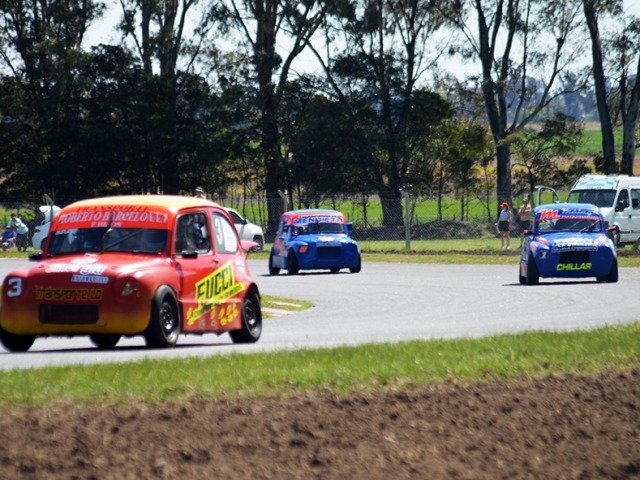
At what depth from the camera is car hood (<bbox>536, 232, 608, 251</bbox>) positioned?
25875 millimetres

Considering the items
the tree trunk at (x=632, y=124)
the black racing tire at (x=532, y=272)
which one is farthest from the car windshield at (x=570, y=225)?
the tree trunk at (x=632, y=124)

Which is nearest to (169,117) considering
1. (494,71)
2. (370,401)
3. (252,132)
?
(252,132)

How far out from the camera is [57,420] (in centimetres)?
859

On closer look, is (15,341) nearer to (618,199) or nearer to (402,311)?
(402,311)

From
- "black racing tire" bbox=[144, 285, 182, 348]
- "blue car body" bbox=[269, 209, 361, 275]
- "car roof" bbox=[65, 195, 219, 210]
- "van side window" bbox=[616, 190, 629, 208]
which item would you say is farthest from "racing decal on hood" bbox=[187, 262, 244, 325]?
"van side window" bbox=[616, 190, 629, 208]

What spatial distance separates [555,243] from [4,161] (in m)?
40.5

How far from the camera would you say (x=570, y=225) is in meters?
26.9

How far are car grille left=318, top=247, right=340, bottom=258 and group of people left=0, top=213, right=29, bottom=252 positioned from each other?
2063 cm

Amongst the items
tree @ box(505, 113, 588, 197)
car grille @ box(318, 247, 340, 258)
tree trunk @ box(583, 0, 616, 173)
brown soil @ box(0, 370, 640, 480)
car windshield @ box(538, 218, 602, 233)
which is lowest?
car grille @ box(318, 247, 340, 258)

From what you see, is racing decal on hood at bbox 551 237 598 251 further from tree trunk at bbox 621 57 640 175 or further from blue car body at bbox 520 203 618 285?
tree trunk at bbox 621 57 640 175

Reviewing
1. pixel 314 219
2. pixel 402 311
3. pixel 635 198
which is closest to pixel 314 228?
pixel 314 219

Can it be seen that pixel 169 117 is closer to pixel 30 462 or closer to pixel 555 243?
pixel 555 243

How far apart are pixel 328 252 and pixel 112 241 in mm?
17948

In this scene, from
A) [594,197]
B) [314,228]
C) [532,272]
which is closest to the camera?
[532,272]
